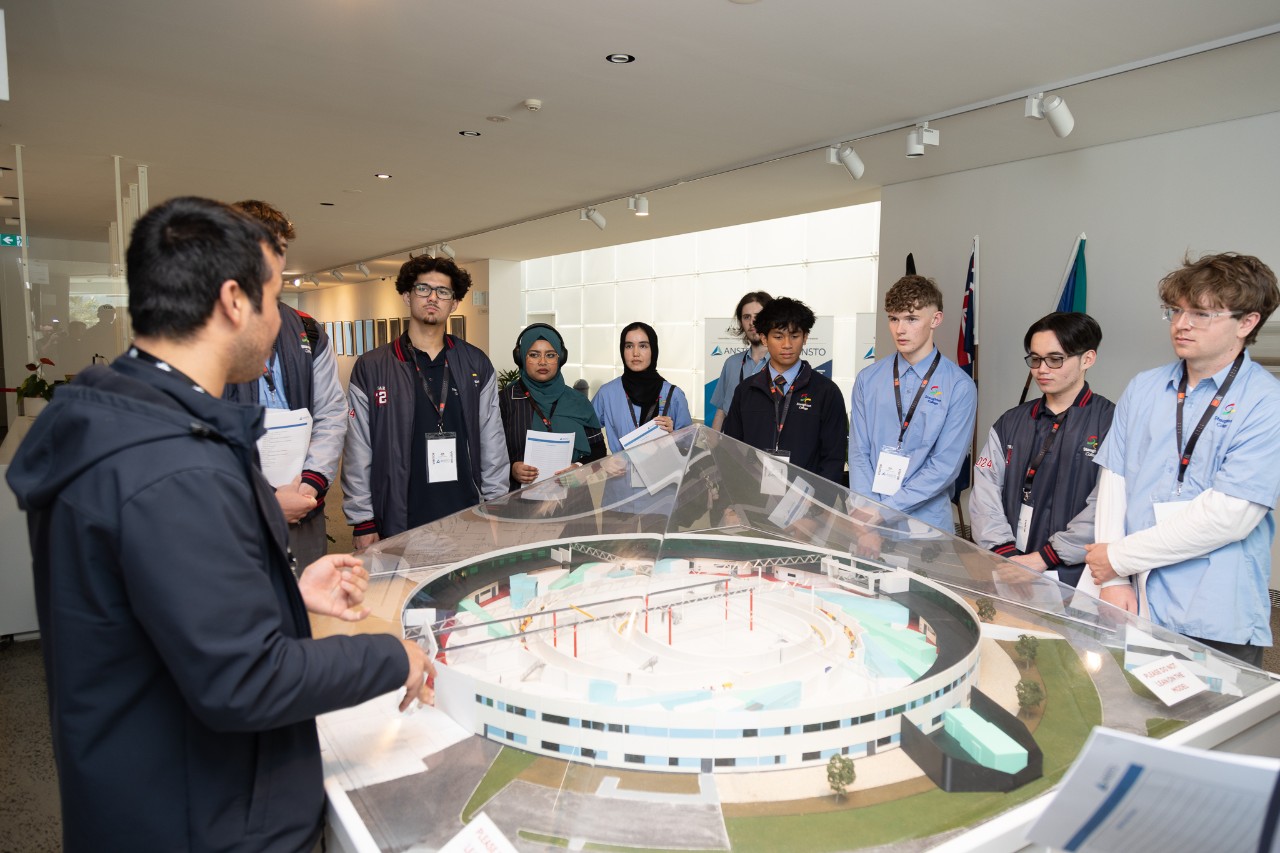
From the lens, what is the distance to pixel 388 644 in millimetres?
1257

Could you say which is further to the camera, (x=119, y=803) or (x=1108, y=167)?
(x=1108, y=167)

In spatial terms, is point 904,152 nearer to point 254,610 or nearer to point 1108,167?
point 1108,167

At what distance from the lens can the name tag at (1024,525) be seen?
2.84 m

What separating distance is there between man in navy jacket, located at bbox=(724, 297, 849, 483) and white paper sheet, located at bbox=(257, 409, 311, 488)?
6.79 ft

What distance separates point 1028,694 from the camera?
5.51 ft

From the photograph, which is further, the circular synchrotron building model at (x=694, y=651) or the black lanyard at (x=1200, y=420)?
the black lanyard at (x=1200, y=420)

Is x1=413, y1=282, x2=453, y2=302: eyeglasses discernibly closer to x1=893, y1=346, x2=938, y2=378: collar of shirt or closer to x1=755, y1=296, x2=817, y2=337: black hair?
x1=755, y1=296, x2=817, y2=337: black hair

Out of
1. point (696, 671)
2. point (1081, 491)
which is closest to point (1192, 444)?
point (1081, 491)

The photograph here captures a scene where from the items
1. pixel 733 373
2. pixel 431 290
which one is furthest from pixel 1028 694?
pixel 733 373

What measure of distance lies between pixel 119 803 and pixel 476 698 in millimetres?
593

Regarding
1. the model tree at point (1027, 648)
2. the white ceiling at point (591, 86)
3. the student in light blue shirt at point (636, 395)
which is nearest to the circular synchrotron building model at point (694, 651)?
the model tree at point (1027, 648)

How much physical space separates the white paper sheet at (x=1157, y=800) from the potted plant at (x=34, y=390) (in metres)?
6.57

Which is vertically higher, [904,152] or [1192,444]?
[904,152]

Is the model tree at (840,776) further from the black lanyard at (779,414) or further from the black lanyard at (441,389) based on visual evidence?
the black lanyard at (779,414)
